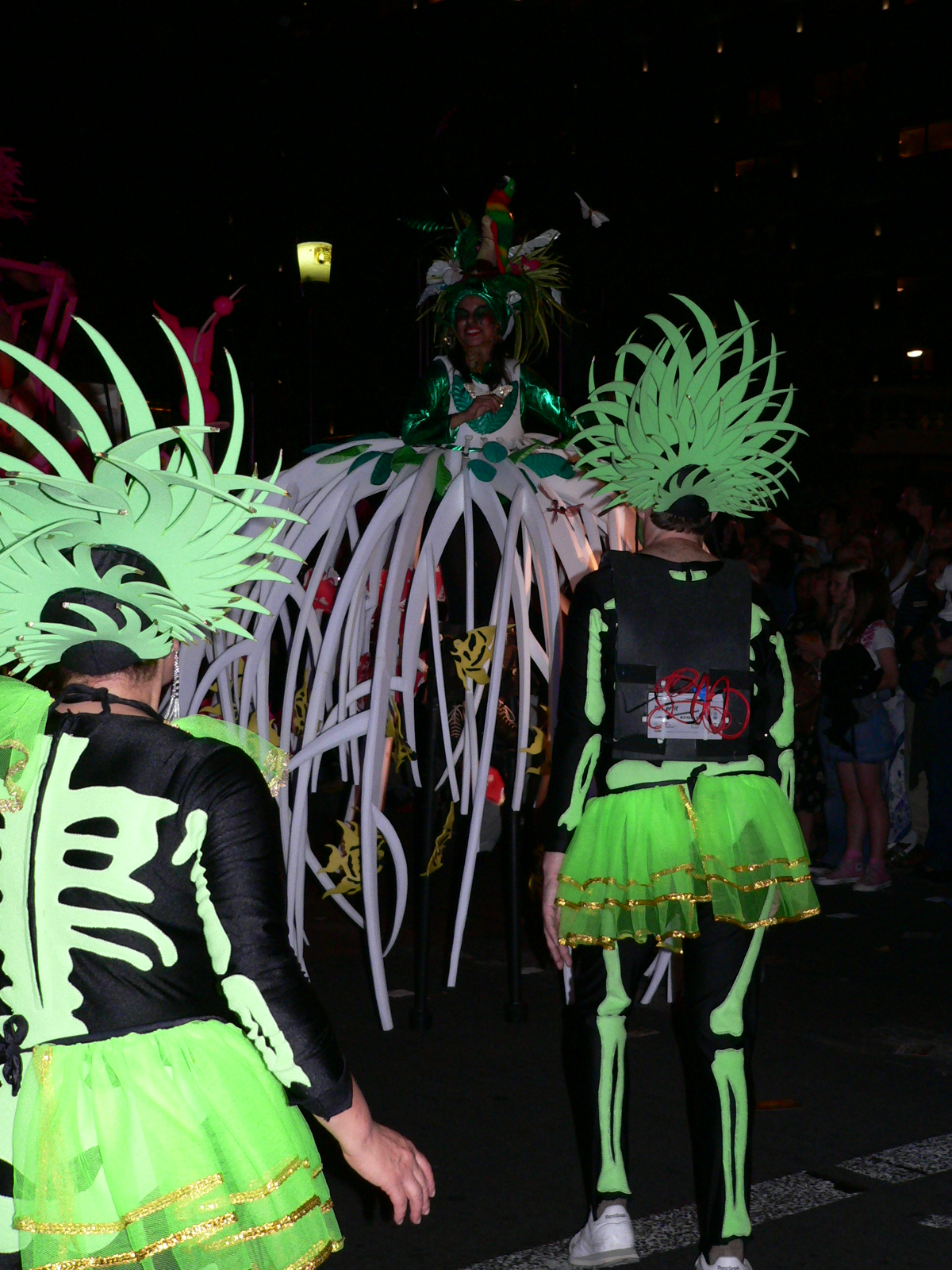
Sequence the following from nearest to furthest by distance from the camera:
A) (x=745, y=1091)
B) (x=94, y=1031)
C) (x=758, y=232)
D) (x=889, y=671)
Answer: (x=94, y=1031), (x=745, y=1091), (x=889, y=671), (x=758, y=232)

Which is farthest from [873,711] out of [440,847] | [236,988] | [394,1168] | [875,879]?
[236,988]

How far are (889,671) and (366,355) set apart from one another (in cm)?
773

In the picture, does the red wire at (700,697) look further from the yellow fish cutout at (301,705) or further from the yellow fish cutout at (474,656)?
the yellow fish cutout at (301,705)

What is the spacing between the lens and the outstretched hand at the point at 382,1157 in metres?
1.86

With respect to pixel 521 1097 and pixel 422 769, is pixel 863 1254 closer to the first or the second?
pixel 521 1097

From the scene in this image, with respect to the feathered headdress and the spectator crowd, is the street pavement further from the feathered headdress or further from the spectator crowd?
the feathered headdress

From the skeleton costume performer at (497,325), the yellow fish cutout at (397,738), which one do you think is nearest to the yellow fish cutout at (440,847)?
the yellow fish cutout at (397,738)

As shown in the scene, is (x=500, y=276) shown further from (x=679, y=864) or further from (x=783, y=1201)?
(x=783, y=1201)

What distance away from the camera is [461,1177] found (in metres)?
3.70

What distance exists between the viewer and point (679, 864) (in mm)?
3043

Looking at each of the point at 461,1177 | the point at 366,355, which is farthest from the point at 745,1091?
the point at 366,355

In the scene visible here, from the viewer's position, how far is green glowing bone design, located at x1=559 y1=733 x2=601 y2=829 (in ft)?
10.4

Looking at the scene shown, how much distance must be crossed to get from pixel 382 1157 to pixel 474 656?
275 cm

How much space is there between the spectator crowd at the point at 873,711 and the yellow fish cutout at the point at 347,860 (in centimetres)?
353
